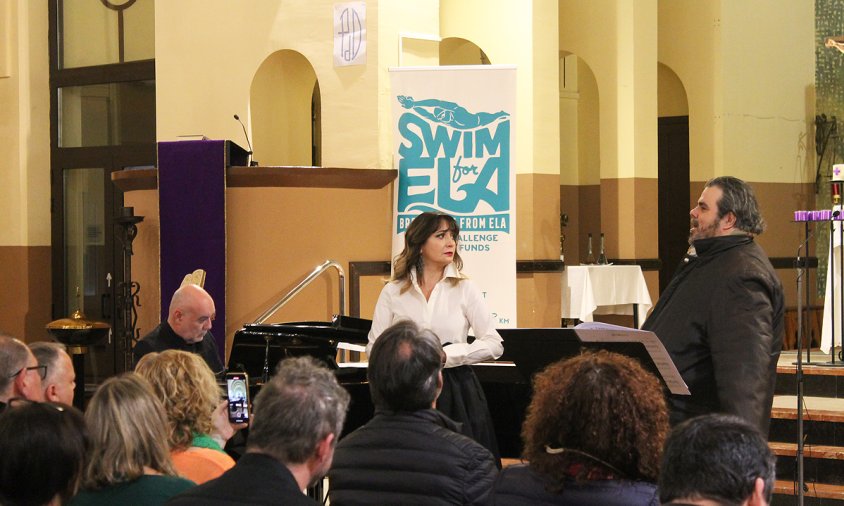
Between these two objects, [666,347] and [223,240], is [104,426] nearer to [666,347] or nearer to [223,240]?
[666,347]

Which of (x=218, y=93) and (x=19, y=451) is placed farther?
(x=218, y=93)

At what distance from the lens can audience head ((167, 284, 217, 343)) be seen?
A: 494cm

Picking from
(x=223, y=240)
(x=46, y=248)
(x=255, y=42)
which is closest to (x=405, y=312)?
(x=223, y=240)

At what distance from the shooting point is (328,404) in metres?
2.46

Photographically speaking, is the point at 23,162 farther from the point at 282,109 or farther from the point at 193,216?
the point at 193,216

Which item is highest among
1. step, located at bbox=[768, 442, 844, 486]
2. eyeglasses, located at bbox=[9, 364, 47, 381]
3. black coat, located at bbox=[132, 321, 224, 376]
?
eyeglasses, located at bbox=[9, 364, 47, 381]

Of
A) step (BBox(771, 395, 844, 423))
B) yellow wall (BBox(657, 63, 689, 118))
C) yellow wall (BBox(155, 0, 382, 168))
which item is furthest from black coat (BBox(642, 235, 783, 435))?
yellow wall (BBox(657, 63, 689, 118))

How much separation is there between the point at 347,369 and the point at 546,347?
1.38m

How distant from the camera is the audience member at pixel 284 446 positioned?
2324 millimetres

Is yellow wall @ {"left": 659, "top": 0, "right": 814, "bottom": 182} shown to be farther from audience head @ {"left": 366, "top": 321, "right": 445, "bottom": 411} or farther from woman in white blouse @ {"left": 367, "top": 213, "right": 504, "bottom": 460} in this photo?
audience head @ {"left": 366, "top": 321, "right": 445, "bottom": 411}

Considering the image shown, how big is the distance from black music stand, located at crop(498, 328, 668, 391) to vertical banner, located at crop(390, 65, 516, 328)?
367 centimetres

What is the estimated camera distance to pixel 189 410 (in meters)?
3.03

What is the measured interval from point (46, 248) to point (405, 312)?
25.1ft

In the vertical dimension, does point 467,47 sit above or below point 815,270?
above
